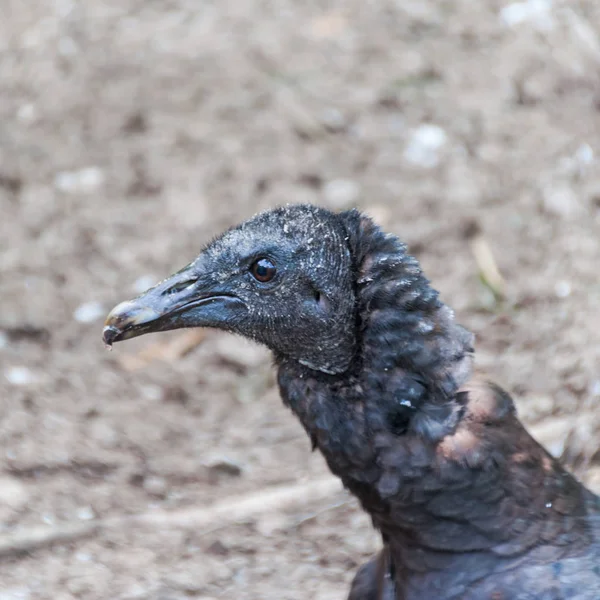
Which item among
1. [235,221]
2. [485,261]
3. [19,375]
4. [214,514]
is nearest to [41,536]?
[214,514]

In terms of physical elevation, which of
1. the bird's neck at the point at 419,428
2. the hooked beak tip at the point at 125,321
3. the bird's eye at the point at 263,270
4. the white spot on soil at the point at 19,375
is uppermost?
the white spot on soil at the point at 19,375

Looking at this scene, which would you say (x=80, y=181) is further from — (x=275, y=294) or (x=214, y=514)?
(x=275, y=294)

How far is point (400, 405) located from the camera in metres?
2.92

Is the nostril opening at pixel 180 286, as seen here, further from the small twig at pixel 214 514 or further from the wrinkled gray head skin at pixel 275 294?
the small twig at pixel 214 514

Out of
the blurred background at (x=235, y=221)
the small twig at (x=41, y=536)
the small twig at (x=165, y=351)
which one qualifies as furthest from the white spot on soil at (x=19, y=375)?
the small twig at (x=41, y=536)

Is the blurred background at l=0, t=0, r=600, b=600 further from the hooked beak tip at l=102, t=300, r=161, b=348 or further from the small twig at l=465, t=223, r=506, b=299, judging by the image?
the hooked beak tip at l=102, t=300, r=161, b=348

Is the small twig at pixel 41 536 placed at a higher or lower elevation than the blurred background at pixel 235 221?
lower

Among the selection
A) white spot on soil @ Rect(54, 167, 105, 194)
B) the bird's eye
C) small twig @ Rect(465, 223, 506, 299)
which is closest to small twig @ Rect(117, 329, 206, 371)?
white spot on soil @ Rect(54, 167, 105, 194)

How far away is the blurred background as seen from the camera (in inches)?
Result: 166

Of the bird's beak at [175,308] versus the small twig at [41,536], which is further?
A: the small twig at [41,536]

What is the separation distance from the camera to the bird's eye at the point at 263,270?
3.10m

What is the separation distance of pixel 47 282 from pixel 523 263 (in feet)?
8.99

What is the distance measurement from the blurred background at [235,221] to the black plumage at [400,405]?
1.15 meters

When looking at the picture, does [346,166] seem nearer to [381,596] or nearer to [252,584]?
[252,584]
